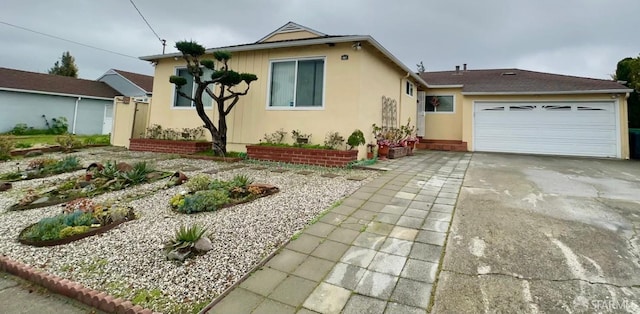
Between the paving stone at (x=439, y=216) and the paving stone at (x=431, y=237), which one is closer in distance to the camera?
the paving stone at (x=431, y=237)

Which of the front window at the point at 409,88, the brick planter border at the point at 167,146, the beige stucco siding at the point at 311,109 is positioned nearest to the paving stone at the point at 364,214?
the beige stucco siding at the point at 311,109

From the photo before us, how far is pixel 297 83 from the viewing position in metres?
8.43

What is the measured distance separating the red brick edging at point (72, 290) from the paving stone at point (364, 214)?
2.45m

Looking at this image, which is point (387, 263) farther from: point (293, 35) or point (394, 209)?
point (293, 35)

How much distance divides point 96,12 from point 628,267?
16422mm

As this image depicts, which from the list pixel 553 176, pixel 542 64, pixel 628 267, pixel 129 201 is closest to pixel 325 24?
pixel 553 176

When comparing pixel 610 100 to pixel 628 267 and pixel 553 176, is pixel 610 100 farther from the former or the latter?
pixel 628 267

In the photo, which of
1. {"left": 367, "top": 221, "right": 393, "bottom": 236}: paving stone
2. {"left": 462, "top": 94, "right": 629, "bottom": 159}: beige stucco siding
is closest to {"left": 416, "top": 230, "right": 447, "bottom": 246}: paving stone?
{"left": 367, "top": 221, "right": 393, "bottom": 236}: paving stone

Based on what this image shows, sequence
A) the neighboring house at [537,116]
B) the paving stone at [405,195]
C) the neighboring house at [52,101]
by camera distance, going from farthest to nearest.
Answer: the neighboring house at [52,101], the neighboring house at [537,116], the paving stone at [405,195]

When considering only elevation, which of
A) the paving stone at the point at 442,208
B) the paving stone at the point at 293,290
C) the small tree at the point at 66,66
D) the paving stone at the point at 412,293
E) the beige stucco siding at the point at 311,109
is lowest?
the paving stone at the point at 293,290

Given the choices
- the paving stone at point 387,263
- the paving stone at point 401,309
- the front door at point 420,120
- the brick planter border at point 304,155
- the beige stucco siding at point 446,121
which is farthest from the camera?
the front door at point 420,120

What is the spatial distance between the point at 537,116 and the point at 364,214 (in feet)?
38.2

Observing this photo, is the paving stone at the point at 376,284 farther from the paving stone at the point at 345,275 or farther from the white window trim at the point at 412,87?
the white window trim at the point at 412,87

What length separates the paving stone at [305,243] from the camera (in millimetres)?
2818
